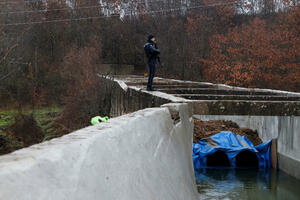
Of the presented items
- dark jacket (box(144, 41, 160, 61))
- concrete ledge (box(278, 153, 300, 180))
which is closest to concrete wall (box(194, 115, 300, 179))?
concrete ledge (box(278, 153, 300, 180))

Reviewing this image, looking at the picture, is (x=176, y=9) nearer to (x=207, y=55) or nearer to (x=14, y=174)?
(x=207, y=55)

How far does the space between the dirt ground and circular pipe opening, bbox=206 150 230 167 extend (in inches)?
36.8

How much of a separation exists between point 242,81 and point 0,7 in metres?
22.0

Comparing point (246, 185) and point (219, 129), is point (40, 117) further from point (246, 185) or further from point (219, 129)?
point (246, 185)

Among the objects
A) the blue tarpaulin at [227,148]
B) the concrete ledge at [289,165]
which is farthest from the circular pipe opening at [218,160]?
the concrete ledge at [289,165]

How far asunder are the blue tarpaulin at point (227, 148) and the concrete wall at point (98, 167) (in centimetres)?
1121

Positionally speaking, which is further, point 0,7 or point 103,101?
point 0,7

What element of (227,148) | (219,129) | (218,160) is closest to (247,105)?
(227,148)

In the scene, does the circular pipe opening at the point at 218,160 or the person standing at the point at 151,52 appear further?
the circular pipe opening at the point at 218,160

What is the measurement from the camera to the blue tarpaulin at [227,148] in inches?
584

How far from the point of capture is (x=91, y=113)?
96.6ft

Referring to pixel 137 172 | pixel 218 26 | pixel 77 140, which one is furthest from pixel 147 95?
pixel 218 26

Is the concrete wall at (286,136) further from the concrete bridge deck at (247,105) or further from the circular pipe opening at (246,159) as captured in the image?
the circular pipe opening at (246,159)

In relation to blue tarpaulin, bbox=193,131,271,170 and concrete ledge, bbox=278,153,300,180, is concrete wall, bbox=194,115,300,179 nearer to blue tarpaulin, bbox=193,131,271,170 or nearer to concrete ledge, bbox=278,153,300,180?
concrete ledge, bbox=278,153,300,180
